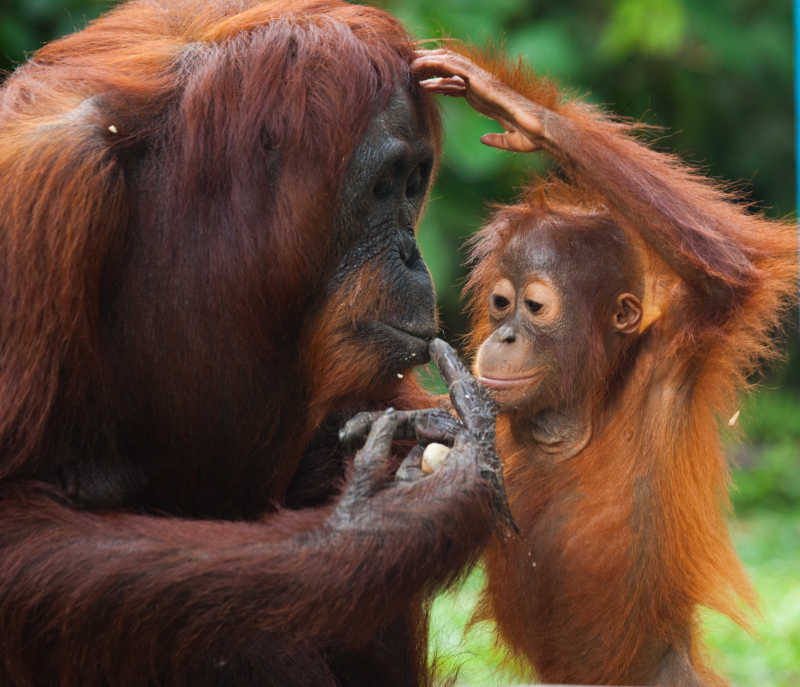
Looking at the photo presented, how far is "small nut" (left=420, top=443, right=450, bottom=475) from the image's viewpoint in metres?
2.64

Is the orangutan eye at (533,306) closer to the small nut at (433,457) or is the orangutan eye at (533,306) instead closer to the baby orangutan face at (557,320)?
the baby orangutan face at (557,320)

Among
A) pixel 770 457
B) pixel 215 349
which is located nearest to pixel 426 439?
pixel 215 349

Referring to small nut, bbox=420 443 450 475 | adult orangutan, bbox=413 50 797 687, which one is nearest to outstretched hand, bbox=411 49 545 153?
adult orangutan, bbox=413 50 797 687

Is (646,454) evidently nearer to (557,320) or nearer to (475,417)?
(557,320)

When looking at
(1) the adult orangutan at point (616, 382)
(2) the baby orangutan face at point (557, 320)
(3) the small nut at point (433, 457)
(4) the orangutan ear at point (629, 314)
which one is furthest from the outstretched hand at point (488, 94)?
(3) the small nut at point (433, 457)

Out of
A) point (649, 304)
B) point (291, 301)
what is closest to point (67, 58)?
point (291, 301)

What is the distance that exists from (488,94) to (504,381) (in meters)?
0.78

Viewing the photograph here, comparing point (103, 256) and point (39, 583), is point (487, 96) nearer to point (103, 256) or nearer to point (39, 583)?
point (103, 256)

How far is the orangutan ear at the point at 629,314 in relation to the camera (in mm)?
3461

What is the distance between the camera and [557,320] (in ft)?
11.4

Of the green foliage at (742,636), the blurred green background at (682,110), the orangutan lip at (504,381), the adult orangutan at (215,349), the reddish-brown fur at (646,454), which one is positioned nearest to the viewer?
the adult orangutan at (215,349)

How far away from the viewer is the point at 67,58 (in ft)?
9.93

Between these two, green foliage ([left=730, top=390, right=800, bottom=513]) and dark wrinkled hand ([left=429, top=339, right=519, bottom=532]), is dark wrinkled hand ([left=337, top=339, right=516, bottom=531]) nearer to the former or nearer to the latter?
dark wrinkled hand ([left=429, top=339, right=519, bottom=532])

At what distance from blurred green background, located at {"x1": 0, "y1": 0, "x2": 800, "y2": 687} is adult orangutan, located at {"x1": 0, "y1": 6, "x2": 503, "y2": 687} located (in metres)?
2.43
